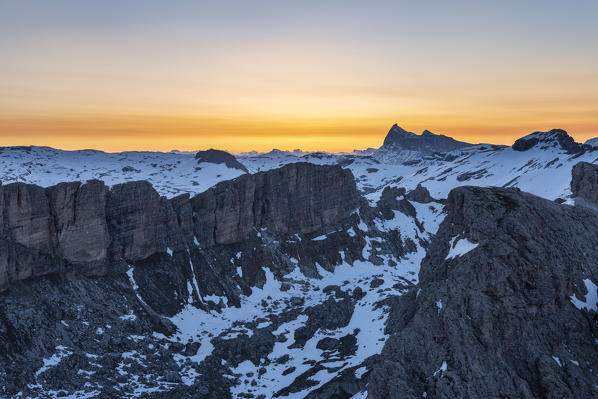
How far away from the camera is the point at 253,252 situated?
141 m

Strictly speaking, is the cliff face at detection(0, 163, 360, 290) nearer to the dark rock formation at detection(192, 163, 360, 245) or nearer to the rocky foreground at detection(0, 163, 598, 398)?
the dark rock formation at detection(192, 163, 360, 245)

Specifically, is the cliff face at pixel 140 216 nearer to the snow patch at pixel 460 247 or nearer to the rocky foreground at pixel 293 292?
the rocky foreground at pixel 293 292

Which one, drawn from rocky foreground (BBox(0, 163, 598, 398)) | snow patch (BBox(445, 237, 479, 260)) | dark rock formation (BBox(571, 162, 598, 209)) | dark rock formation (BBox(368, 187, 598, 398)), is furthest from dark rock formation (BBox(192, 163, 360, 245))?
dark rock formation (BBox(368, 187, 598, 398))

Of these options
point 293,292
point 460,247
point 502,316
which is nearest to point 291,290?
point 293,292

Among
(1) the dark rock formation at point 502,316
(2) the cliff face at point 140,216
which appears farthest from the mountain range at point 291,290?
(2) the cliff face at point 140,216

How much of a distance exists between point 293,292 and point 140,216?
39.7 meters

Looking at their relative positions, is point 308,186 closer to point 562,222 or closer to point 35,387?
point 35,387

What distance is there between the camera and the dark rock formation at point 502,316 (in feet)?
151

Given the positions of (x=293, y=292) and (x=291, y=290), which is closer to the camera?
(x=293, y=292)

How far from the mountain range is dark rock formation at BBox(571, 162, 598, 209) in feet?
0.79

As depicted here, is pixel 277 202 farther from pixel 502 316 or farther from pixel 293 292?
pixel 502 316

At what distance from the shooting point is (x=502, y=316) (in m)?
49.1

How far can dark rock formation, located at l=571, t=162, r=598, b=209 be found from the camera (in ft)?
239

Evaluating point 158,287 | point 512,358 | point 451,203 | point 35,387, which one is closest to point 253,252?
point 158,287
